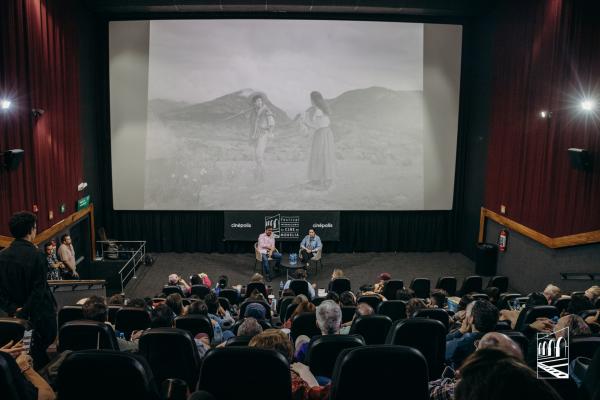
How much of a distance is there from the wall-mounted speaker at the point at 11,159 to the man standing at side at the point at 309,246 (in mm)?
6101

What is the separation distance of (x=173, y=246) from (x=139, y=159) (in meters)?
2.34

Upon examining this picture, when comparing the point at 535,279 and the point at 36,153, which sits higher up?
the point at 36,153

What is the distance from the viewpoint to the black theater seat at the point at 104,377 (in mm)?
2500

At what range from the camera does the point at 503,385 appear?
129cm

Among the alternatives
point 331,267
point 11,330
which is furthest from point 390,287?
point 11,330

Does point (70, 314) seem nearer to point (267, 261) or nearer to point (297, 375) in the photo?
point (297, 375)

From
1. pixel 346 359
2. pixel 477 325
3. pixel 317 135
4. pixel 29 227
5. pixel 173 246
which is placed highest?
pixel 317 135

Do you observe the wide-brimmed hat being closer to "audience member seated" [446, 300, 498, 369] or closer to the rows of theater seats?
the rows of theater seats

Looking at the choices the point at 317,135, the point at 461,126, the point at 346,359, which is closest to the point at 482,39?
the point at 461,126

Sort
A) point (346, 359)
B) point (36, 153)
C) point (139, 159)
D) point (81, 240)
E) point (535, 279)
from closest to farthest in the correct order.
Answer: point (346, 359) < point (36, 153) < point (535, 279) < point (81, 240) < point (139, 159)

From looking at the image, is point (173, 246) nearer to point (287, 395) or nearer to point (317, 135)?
point (317, 135)

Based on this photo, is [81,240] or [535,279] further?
[81,240]

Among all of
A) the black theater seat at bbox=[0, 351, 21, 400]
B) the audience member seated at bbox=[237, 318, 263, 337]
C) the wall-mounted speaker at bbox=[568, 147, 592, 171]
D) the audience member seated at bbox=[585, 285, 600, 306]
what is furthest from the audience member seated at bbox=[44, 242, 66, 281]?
the wall-mounted speaker at bbox=[568, 147, 592, 171]

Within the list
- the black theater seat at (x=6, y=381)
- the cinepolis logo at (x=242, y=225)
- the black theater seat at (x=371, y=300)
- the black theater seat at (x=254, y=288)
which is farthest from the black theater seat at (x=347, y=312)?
the cinepolis logo at (x=242, y=225)
